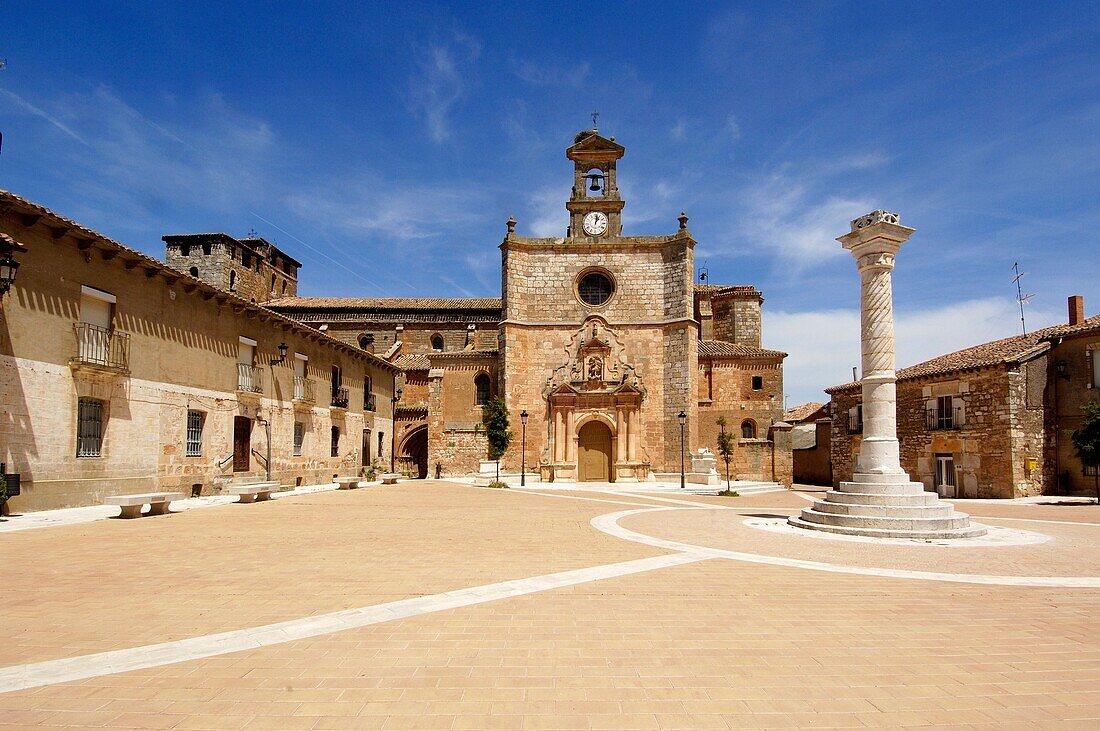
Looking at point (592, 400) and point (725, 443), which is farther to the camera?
point (592, 400)

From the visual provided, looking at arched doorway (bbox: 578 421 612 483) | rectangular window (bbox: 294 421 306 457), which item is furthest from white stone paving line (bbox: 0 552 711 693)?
arched doorway (bbox: 578 421 612 483)

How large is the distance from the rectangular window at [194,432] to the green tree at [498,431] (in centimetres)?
1466

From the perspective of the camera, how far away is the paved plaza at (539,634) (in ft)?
11.5

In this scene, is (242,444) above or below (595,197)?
below

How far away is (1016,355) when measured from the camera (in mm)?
22188

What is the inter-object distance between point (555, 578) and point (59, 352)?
12.4 metres

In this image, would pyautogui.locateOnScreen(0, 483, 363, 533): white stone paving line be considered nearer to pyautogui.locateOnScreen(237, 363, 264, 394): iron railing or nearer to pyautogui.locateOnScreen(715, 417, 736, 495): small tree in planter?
pyautogui.locateOnScreen(237, 363, 264, 394): iron railing

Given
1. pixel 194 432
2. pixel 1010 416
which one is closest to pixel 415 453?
pixel 194 432

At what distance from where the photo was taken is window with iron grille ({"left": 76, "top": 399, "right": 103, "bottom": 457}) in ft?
44.0

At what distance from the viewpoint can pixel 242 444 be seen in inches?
766

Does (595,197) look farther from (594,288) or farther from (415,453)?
(415,453)

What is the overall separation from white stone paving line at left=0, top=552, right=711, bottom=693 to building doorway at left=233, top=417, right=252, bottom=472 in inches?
610

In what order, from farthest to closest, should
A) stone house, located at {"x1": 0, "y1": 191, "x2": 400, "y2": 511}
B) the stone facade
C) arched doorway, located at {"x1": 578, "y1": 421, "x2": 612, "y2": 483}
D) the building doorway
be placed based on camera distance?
the stone facade
arched doorway, located at {"x1": 578, "y1": 421, "x2": 612, "y2": 483}
the building doorway
stone house, located at {"x1": 0, "y1": 191, "x2": 400, "y2": 511}

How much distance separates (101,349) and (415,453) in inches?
982
